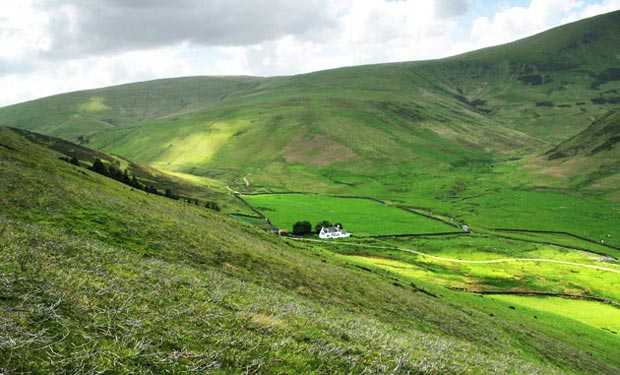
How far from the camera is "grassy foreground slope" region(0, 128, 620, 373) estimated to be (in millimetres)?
11875

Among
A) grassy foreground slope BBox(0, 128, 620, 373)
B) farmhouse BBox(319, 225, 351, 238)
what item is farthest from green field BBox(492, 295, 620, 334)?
farmhouse BBox(319, 225, 351, 238)

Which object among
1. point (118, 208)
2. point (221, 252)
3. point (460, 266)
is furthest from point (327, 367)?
point (460, 266)

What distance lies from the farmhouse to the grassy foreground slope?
92739mm

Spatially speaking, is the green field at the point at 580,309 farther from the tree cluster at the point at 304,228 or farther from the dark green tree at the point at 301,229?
the dark green tree at the point at 301,229

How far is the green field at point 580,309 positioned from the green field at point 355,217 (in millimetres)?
67486

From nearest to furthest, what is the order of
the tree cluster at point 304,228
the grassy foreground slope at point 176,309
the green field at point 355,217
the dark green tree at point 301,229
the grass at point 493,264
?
the grassy foreground slope at point 176,309 < the grass at point 493,264 < the dark green tree at point 301,229 < the tree cluster at point 304,228 < the green field at point 355,217

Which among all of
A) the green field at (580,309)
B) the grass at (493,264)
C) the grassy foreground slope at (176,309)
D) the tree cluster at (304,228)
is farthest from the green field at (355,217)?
the grassy foreground slope at (176,309)

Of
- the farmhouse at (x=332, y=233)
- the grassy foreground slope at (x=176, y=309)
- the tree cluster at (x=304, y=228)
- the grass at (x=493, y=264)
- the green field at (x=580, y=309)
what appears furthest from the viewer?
the tree cluster at (x=304, y=228)

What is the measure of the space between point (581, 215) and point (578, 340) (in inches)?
5523

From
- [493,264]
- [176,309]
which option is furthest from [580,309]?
[176,309]

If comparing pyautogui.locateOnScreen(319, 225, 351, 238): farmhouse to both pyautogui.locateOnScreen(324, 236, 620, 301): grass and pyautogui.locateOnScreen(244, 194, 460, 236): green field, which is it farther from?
pyautogui.locateOnScreen(324, 236, 620, 301): grass

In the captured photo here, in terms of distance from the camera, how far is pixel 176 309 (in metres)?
16.7

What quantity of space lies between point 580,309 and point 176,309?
88712 millimetres

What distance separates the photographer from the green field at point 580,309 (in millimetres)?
71025
